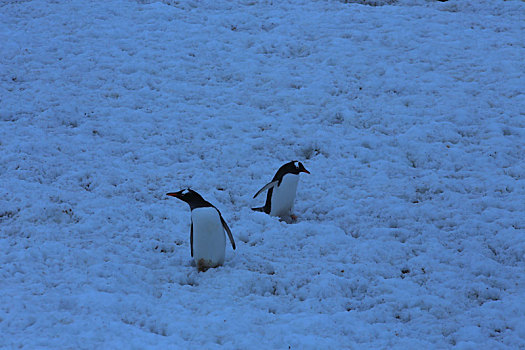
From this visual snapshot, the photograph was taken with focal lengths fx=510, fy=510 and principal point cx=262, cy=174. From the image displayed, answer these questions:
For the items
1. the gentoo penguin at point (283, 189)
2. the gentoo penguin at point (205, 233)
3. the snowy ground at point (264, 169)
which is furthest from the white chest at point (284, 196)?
the gentoo penguin at point (205, 233)

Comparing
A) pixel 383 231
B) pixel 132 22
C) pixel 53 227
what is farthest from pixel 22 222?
pixel 132 22

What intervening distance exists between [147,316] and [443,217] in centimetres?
436

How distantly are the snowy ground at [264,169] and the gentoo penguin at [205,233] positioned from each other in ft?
0.59

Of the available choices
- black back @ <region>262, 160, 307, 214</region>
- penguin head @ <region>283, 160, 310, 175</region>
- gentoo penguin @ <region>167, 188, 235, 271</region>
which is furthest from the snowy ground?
penguin head @ <region>283, 160, 310, 175</region>

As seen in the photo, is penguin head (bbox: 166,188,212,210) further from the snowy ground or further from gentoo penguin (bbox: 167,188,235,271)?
the snowy ground

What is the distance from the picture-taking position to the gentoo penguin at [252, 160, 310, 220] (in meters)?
7.17

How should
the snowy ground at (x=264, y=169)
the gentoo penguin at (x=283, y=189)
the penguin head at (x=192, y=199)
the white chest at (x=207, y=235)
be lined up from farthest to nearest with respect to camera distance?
the gentoo penguin at (x=283, y=189) → the penguin head at (x=192, y=199) → the white chest at (x=207, y=235) → the snowy ground at (x=264, y=169)

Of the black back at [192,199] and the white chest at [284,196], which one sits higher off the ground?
the black back at [192,199]

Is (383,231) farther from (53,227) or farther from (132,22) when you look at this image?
(132,22)

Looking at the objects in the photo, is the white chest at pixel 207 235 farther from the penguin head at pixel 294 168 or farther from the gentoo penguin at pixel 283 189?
the penguin head at pixel 294 168

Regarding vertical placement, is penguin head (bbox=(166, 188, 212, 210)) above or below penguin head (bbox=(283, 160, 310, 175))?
below

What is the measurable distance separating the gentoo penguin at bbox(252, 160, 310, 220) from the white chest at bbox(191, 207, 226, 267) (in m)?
1.31

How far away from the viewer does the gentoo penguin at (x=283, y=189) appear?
7.17m

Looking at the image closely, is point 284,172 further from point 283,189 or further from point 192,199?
point 192,199
